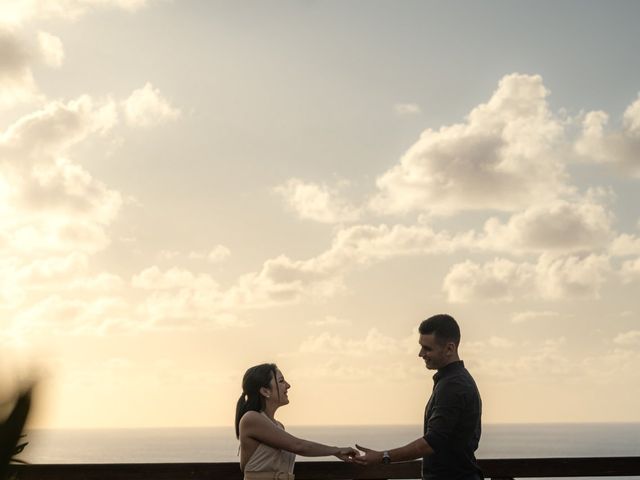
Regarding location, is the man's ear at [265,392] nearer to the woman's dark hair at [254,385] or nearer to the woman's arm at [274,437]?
the woman's dark hair at [254,385]

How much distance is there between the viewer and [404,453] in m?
5.40

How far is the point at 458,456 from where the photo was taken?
5.34m

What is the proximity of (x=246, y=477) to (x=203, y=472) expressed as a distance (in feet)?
0.99

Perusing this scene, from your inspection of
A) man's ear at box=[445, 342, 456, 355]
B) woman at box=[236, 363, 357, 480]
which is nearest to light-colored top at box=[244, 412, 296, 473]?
woman at box=[236, 363, 357, 480]

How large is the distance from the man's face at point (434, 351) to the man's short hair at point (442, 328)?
26 mm

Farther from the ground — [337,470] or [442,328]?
[442,328]

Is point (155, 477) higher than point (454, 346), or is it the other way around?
point (454, 346)

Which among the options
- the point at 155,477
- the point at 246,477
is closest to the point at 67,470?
the point at 155,477

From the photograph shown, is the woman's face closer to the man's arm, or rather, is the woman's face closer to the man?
the man's arm

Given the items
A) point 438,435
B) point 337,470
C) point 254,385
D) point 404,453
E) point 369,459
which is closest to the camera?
point 438,435

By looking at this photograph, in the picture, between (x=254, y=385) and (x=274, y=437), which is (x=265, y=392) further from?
(x=274, y=437)

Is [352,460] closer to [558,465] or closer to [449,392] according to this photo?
[449,392]

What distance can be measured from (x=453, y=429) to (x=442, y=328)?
616mm

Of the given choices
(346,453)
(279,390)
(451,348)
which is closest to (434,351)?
(451,348)
